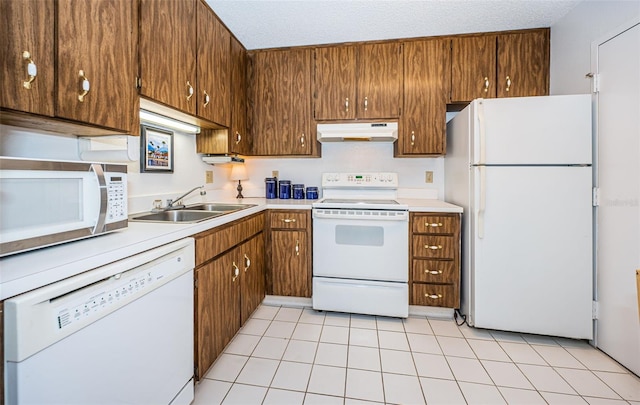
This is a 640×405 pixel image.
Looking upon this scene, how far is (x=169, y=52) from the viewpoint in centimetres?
156

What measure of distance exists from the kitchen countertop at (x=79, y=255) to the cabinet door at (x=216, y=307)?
31 cm

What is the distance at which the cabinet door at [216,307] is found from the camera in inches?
56.1

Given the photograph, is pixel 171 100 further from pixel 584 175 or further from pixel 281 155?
pixel 584 175

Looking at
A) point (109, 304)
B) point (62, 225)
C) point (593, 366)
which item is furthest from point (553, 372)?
point (62, 225)

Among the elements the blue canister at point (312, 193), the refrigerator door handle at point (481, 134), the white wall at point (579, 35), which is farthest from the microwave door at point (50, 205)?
the white wall at point (579, 35)

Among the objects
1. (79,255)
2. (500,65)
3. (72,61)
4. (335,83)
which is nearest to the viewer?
(79,255)

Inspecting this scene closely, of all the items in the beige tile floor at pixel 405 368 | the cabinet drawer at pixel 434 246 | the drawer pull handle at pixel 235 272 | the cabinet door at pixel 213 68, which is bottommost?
the beige tile floor at pixel 405 368

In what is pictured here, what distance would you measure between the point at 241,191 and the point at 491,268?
2.38 meters

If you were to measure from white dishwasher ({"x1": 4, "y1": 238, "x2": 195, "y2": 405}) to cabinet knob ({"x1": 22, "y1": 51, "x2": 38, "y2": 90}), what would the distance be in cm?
62

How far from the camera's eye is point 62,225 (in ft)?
3.01

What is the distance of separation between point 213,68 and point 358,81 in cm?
124

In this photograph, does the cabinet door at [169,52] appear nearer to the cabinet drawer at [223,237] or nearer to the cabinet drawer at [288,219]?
the cabinet drawer at [223,237]

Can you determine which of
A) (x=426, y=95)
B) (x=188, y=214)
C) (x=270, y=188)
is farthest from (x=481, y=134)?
(x=188, y=214)

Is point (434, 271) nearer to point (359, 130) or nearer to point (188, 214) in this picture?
point (359, 130)
